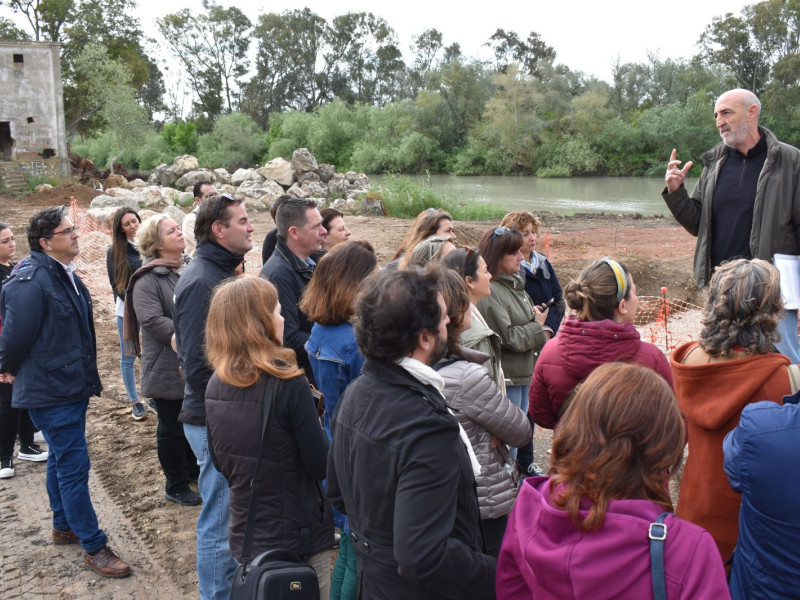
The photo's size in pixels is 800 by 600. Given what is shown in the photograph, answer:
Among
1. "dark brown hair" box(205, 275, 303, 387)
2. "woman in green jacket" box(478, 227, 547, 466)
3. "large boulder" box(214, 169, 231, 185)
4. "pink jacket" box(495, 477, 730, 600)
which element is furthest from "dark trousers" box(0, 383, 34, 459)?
"large boulder" box(214, 169, 231, 185)

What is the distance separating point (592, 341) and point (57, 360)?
2.68 metres

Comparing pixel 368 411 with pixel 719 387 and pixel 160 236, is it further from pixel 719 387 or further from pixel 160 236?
pixel 160 236

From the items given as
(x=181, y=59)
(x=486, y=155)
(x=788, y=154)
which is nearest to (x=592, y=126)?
(x=486, y=155)

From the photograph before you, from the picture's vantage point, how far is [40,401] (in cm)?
349

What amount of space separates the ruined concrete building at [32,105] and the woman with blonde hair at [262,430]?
103ft

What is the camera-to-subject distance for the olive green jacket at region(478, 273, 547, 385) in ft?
12.4

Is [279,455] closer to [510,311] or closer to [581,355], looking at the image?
[581,355]

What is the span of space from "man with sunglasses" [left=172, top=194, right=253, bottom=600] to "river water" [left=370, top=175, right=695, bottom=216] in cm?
2079

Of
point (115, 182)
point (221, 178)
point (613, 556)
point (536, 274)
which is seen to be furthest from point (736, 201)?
point (221, 178)

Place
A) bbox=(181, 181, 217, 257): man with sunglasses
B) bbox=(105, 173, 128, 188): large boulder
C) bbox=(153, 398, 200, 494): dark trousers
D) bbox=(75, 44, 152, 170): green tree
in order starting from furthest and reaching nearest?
bbox=(75, 44, 152, 170): green tree
bbox=(105, 173, 128, 188): large boulder
bbox=(181, 181, 217, 257): man with sunglasses
bbox=(153, 398, 200, 494): dark trousers

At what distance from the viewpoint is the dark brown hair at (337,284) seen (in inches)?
119

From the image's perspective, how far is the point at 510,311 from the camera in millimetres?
3854

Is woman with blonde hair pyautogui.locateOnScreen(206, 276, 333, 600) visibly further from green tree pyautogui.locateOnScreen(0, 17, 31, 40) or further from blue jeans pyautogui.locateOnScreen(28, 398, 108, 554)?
green tree pyautogui.locateOnScreen(0, 17, 31, 40)

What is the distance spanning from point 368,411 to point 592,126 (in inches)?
1933
